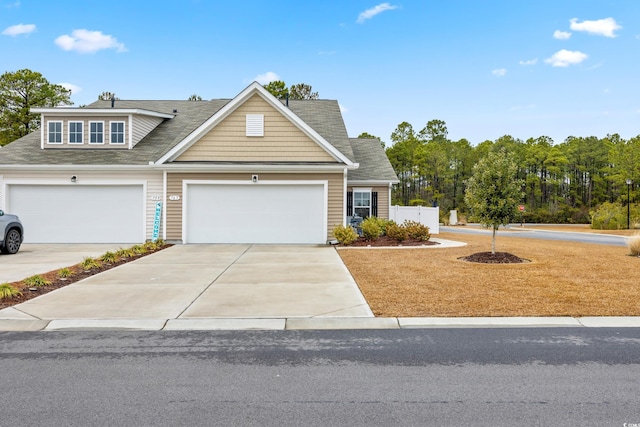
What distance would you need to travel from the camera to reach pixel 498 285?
9.12 m

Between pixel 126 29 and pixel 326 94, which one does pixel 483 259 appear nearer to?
pixel 126 29

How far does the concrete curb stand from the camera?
6375 millimetres

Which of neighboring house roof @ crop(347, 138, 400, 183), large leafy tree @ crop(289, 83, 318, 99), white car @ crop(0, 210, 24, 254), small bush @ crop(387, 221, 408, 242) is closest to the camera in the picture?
white car @ crop(0, 210, 24, 254)

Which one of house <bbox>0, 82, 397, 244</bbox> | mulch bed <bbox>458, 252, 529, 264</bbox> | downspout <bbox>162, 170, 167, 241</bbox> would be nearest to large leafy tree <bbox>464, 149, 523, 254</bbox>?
mulch bed <bbox>458, 252, 529, 264</bbox>

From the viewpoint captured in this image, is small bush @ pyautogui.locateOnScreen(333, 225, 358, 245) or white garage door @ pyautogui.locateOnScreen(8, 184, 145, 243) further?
white garage door @ pyautogui.locateOnScreen(8, 184, 145, 243)

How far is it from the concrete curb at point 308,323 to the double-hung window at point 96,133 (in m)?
15.2

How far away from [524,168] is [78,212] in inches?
2650

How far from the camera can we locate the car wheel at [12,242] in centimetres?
1452

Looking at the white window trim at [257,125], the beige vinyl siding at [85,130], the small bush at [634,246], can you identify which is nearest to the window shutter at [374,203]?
the white window trim at [257,125]

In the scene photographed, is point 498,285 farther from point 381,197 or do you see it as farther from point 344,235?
point 381,197

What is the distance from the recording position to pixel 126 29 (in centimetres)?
2400

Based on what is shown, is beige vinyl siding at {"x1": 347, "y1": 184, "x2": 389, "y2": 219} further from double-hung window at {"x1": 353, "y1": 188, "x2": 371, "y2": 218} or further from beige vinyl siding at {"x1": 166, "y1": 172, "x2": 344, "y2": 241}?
beige vinyl siding at {"x1": 166, "y1": 172, "x2": 344, "y2": 241}

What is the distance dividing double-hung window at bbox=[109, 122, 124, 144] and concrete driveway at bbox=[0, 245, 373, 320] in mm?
9304

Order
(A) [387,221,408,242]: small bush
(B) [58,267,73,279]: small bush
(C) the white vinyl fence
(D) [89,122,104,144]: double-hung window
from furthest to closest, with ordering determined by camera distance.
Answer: (C) the white vinyl fence, (D) [89,122,104,144]: double-hung window, (A) [387,221,408,242]: small bush, (B) [58,267,73,279]: small bush
